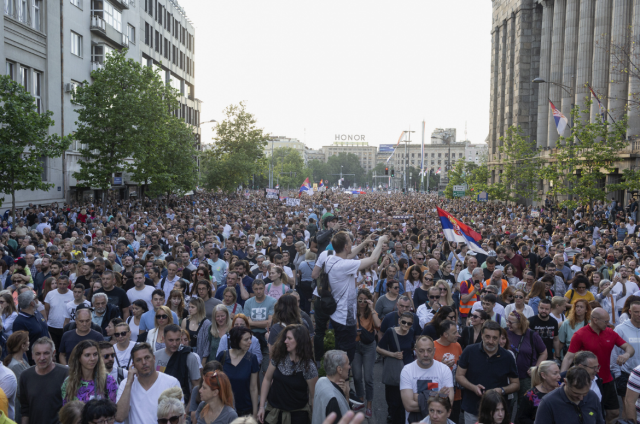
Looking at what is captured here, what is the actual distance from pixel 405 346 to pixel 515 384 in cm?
146

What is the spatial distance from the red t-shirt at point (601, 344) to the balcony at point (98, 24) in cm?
3951

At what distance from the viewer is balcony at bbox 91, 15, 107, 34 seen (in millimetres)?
38853

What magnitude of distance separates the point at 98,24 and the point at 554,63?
37169mm

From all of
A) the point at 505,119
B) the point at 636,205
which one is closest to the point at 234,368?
the point at 636,205

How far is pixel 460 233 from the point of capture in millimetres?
14516

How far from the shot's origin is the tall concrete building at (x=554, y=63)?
114 ft

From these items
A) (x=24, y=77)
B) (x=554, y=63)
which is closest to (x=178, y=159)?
(x=24, y=77)

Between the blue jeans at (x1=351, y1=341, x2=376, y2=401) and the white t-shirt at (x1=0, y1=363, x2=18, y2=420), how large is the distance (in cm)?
402

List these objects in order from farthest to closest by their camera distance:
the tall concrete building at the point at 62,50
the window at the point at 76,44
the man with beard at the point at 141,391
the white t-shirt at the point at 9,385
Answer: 1. the window at the point at 76,44
2. the tall concrete building at the point at 62,50
3. the white t-shirt at the point at 9,385
4. the man with beard at the point at 141,391

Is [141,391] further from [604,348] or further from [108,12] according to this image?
[108,12]

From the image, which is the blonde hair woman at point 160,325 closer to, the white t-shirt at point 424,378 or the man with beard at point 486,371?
the white t-shirt at point 424,378

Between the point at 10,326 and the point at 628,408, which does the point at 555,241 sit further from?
the point at 10,326

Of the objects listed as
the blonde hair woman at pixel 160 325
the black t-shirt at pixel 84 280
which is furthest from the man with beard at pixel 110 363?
the black t-shirt at pixel 84 280

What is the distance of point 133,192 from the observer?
172 ft
